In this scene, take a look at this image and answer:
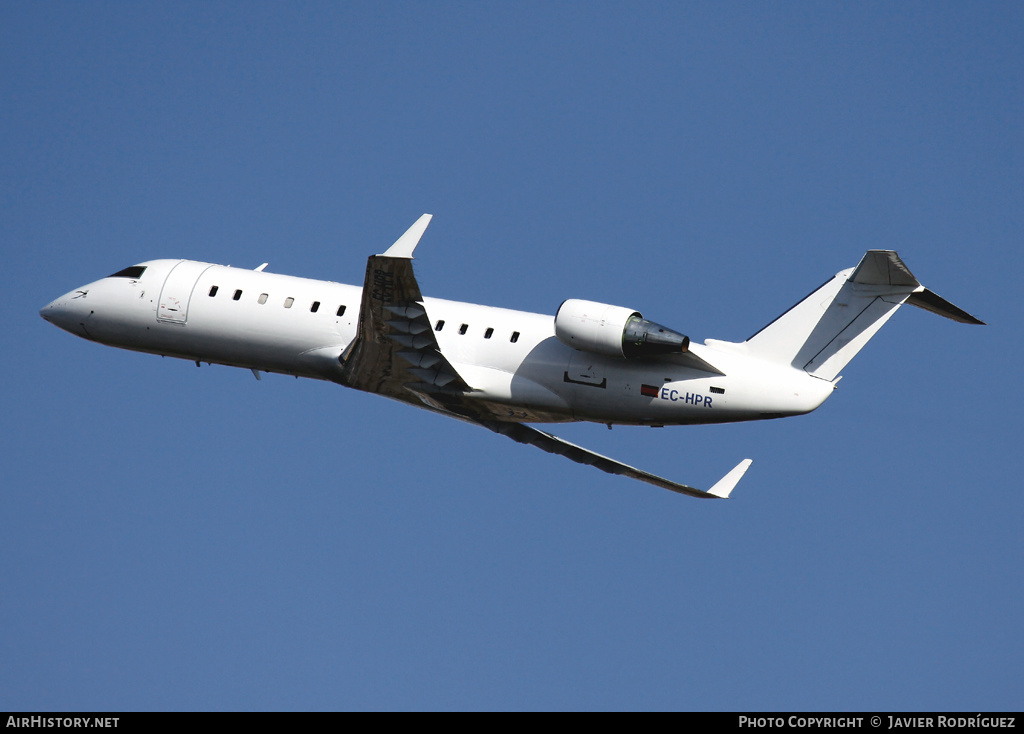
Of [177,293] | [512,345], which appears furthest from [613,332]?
[177,293]

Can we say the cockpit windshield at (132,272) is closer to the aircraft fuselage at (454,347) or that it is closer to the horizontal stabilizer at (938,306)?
the aircraft fuselage at (454,347)

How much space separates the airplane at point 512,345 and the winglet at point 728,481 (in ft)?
0.17

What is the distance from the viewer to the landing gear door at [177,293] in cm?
3034

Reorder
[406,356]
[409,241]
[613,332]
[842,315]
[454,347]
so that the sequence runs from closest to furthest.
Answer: [409,241]
[613,332]
[842,315]
[406,356]
[454,347]

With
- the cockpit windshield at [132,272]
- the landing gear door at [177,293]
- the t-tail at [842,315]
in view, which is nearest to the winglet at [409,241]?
the landing gear door at [177,293]

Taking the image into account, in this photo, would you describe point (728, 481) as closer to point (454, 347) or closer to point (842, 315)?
point (842, 315)

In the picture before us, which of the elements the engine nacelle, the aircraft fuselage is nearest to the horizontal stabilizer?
the aircraft fuselage

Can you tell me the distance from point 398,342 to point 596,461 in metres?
6.95

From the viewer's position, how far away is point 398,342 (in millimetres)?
27156

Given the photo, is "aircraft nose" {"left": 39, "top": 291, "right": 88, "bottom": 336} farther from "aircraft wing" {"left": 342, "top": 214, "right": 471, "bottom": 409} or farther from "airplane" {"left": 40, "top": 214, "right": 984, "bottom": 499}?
"aircraft wing" {"left": 342, "top": 214, "right": 471, "bottom": 409}
